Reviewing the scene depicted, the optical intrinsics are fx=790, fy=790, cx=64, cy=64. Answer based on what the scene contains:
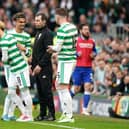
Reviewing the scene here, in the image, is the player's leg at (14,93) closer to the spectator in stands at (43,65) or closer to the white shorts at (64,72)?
the spectator in stands at (43,65)

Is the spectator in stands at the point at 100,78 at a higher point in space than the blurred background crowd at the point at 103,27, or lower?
lower

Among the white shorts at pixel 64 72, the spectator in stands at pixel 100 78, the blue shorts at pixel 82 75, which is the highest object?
the white shorts at pixel 64 72

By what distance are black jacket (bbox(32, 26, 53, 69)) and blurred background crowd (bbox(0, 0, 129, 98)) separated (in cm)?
503

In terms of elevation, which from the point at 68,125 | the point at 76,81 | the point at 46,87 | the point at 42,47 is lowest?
the point at 68,125

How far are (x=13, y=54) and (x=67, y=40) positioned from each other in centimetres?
116

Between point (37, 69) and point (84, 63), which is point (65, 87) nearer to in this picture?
point (37, 69)

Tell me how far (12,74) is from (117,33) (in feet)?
35.0

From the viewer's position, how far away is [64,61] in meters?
16.3

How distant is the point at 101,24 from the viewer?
28156 mm

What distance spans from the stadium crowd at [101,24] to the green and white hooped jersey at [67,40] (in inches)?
214

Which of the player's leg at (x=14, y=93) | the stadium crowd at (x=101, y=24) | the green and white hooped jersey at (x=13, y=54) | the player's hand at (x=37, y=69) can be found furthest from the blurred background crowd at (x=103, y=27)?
the green and white hooped jersey at (x=13, y=54)

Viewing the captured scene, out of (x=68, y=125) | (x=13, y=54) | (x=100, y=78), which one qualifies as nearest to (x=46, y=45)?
(x=13, y=54)

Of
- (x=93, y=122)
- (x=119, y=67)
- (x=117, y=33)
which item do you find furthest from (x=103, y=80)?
(x=93, y=122)

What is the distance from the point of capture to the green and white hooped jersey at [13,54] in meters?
16.3
